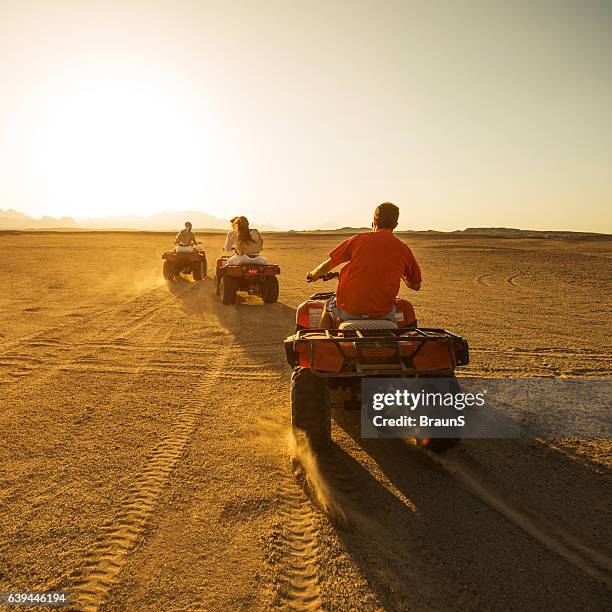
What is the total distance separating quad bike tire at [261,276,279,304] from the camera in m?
9.62

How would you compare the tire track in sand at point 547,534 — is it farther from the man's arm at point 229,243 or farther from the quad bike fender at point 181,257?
the quad bike fender at point 181,257

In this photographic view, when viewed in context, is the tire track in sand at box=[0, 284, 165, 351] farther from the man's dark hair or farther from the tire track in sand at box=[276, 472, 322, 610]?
the man's dark hair

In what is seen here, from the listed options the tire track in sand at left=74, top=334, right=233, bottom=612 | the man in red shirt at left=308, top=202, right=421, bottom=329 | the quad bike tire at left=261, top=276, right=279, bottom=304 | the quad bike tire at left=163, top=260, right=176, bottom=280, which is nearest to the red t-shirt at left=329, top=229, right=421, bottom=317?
the man in red shirt at left=308, top=202, right=421, bottom=329

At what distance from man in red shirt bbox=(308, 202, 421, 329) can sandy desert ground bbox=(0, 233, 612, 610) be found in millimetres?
1090

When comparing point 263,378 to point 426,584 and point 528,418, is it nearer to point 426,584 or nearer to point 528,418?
point 528,418

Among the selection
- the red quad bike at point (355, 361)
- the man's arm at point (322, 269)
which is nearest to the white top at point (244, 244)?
the man's arm at point (322, 269)

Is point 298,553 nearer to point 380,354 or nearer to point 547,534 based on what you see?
point 380,354

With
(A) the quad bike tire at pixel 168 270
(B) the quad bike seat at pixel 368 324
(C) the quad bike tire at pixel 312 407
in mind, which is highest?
(B) the quad bike seat at pixel 368 324

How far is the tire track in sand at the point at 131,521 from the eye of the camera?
219 cm

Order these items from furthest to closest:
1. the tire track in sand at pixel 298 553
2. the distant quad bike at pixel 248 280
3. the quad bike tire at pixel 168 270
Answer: the quad bike tire at pixel 168 270 → the distant quad bike at pixel 248 280 → the tire track in sand at pixel 298 553

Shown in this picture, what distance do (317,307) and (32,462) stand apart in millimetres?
2694

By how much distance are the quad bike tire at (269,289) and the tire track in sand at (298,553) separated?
6750mm

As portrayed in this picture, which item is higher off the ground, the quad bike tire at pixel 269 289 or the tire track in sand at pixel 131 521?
the quad bike tire at pixel 269 289

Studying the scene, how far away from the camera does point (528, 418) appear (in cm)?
425
